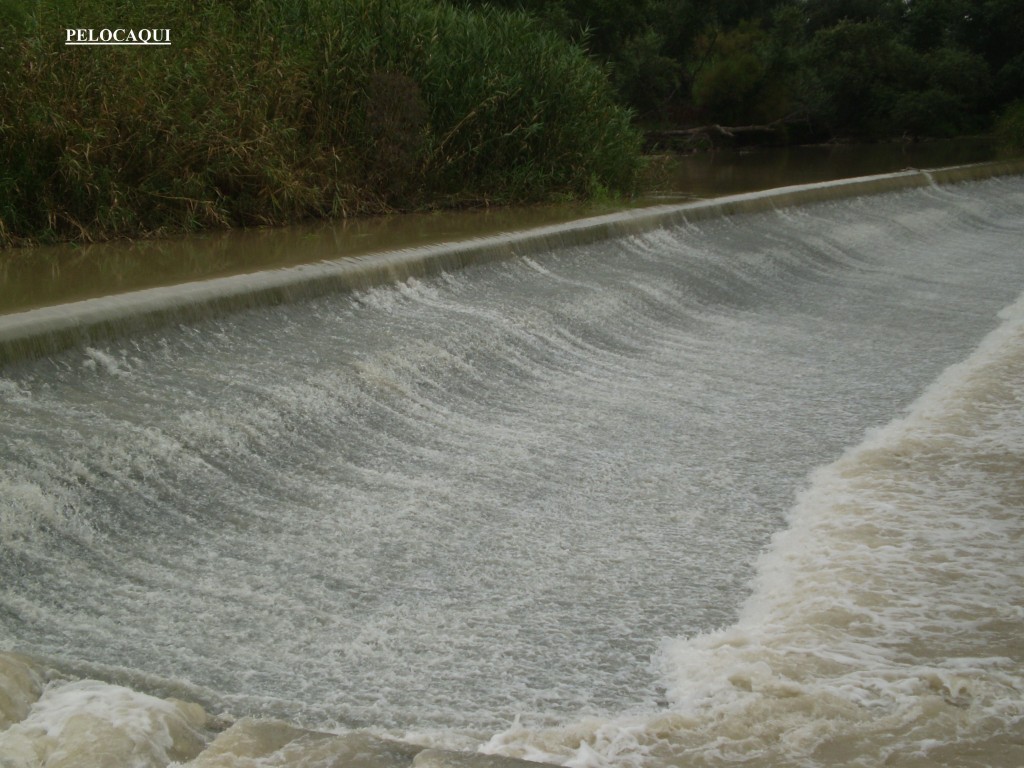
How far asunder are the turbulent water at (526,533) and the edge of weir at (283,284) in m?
0.09

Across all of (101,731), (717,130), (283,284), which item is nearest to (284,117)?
(283,284)

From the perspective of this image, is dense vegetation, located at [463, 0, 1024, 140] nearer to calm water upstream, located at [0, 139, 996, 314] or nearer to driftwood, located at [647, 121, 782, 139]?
driftwood, located at [647, 121, 782, 139]

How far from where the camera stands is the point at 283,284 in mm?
6062

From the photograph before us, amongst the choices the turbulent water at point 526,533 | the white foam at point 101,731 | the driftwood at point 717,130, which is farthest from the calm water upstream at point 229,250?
the driftwood at point 717,130

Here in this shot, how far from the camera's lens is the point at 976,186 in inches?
661

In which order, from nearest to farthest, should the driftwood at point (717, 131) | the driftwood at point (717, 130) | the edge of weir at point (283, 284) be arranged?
1. the edge of weir at point (283, 284)
2. the driftwood at point (717, 131)
3. the driftwood at point (717, 130)

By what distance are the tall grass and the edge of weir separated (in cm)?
175

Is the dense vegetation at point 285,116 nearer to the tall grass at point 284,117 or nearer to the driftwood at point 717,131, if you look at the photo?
the tall grass at point 284,117

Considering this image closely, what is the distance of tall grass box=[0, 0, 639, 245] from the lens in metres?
8.30

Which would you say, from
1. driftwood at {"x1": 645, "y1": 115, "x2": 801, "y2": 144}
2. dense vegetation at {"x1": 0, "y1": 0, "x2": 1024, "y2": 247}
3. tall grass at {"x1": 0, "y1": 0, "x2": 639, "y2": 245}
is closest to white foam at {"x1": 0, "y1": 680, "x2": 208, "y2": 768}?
dense vegetation at {"x1": 0, "y1": 0, "x2": 1024, "y2": 247}

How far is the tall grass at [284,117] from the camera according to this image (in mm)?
8297

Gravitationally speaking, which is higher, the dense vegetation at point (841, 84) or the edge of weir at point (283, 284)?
the dense vegetation at point (841, 84)

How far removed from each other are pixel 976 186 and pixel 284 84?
1061cm

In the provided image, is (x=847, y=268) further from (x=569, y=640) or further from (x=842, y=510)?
(x=569, y=640)
